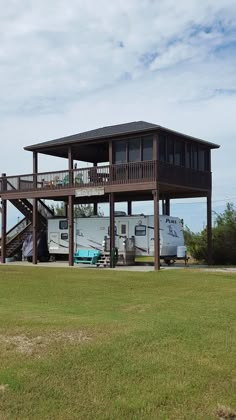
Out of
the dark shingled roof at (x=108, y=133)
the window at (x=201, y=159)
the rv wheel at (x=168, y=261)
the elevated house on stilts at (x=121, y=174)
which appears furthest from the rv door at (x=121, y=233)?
the window at (x=201, y=159)

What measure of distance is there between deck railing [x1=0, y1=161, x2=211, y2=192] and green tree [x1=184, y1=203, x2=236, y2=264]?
10.9 feet

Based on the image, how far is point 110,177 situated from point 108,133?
7.64 ft

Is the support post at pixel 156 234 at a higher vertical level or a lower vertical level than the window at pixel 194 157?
lower

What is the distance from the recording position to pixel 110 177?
1087 inches

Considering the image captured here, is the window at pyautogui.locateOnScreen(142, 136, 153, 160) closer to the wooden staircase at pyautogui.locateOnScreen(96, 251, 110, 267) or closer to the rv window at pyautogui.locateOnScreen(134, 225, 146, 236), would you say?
the rv window at pyautogui.locateOnScreen(134, 225, 146, 236)

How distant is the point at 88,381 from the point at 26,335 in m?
2.48

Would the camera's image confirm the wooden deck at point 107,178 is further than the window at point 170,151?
No

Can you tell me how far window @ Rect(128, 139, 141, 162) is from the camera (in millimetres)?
27342

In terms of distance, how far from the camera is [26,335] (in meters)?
8.55

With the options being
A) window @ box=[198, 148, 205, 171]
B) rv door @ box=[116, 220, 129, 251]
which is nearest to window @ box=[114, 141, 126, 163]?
rv door @ box=[116, 220, 129, 251]

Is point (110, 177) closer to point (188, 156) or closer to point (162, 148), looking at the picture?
point (162, 148)

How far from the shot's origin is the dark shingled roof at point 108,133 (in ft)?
86.9

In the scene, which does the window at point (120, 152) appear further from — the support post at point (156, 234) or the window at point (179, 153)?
the support post at point (156, 234)

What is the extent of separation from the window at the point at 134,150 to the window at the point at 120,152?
1.20ft
